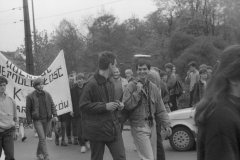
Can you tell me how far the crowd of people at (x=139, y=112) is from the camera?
2.41 meters

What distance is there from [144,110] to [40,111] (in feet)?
11.5

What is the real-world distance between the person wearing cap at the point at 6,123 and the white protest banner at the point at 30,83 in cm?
387

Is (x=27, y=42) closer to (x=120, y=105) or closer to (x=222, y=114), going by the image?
(x=120, y=105)

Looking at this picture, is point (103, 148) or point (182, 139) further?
point (182, 139)

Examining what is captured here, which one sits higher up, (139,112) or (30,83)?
(30,83)

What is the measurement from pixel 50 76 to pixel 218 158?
32.6ft

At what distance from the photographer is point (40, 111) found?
29.8 feet

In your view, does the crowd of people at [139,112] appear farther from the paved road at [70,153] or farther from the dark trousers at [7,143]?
the paved road at [70,153]

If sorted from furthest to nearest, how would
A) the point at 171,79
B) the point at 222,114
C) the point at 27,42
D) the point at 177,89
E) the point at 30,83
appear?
1. the point at 27,42
2. the point at 177,89
3. the point at 171,79
4. the point at 30,83
5. the point at 222,114

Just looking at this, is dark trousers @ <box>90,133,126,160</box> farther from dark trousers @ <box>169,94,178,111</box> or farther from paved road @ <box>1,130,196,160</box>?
dark trousers @ <box>169,94,178,111</box>

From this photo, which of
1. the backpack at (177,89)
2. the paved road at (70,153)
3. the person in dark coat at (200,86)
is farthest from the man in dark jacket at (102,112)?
the backpack at (177,89)

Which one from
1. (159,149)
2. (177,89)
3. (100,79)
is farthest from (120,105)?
(177,89)

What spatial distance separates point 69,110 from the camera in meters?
11.4

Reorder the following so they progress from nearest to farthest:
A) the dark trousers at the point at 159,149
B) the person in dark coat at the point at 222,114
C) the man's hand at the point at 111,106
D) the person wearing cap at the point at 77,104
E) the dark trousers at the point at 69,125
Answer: the person in dark coat at the point at 222,114 < the man's hand at the point at 111,106 < the dark trousers at the point at 159,149 < the person wearing cap at the point at 77,104 < the dark trousers at the point at 69,125
